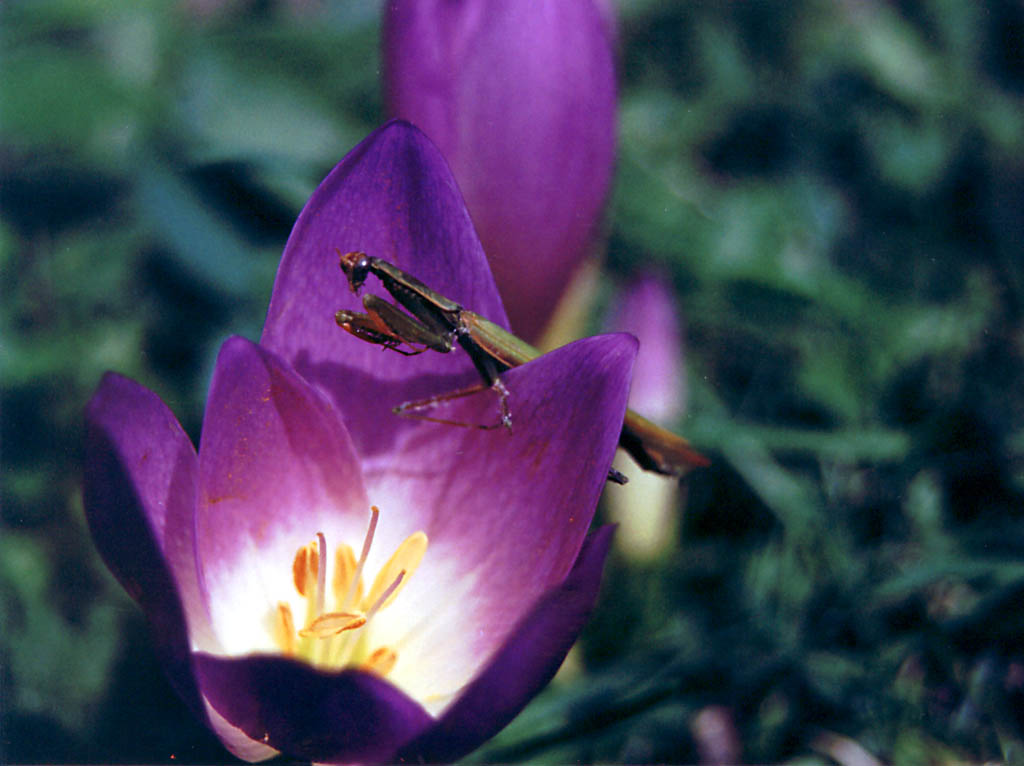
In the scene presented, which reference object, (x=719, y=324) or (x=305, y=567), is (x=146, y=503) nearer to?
(x=305, y=567)

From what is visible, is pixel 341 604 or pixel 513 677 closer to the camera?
pixel 513 677

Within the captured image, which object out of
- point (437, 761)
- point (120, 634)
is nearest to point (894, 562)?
point (437, 761)

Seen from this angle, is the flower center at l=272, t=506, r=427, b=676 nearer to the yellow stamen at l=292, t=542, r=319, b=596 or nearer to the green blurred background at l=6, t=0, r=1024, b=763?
the yellow stamen at l=292, t=542, r=319, b=596

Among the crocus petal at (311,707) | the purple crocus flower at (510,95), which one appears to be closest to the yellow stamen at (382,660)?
the crocus petal at (311,707)

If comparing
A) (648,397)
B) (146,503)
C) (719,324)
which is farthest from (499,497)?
(719,324)

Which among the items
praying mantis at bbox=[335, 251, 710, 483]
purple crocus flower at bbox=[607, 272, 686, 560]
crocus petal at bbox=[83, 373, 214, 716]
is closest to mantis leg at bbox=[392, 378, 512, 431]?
praying mantis at bbox=[335, 251, 710, 483]

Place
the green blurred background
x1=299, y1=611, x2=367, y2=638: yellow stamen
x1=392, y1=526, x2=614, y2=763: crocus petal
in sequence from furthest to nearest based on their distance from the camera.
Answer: the green blurred background
x1=299, y1=611, x2=367, y2=638: yellow stamen
x1=392, y1=526, x2=614, y2=763: crocus petal
